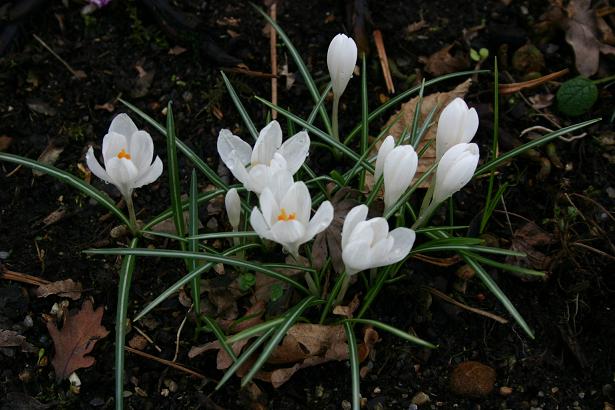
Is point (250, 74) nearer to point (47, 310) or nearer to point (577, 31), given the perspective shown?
point (47, 310)

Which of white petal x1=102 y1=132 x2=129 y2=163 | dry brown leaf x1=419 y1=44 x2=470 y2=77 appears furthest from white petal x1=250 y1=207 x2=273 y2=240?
dry brown leaf x1=419 y1=44 x2=470 y2=77

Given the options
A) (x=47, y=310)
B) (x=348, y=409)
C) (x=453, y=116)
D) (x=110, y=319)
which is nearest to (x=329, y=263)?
(x=348, y=409)

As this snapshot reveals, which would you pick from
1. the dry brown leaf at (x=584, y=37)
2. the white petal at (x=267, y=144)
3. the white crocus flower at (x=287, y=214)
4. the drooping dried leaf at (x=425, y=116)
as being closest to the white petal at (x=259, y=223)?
the white crocus flower at (x=287, y=214)

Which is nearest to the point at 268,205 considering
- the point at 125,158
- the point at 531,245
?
the point at 125,158

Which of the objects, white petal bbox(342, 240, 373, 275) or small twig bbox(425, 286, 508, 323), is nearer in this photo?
white petal bbox(342, 240, 373, 275)

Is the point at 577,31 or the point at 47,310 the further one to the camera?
the point at 577,31

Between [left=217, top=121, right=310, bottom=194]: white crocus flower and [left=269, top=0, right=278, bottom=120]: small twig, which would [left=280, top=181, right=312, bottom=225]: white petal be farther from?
[left=269, top=0, right=278, bottom=120]: small twig
